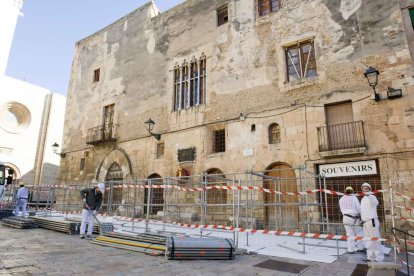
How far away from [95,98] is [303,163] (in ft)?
48.1

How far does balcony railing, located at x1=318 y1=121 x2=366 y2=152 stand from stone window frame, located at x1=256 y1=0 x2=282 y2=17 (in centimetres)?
629

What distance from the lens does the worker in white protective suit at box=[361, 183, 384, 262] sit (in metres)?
5.79

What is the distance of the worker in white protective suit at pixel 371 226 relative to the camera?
5785 mm

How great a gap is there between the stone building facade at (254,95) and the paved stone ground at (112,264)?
518 centimetres

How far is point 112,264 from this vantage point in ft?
16.2

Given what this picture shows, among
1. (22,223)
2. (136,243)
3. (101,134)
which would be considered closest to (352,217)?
(136,243)

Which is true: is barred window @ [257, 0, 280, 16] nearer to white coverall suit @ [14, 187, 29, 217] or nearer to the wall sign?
the wall sign

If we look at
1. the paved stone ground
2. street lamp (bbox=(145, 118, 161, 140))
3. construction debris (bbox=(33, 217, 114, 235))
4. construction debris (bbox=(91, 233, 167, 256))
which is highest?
street lamp (bbox=(145, 118, 161, 140))

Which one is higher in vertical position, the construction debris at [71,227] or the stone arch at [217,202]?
the stone arch at [217,202]

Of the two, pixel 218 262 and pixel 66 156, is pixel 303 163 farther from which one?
pixel 66 156

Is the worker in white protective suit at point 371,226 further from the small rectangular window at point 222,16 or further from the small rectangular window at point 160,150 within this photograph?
the small rectangular window at point 222,16

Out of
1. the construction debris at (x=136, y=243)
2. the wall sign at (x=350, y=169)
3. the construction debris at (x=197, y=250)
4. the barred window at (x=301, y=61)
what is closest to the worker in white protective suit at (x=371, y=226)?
the construction debris at (x=197, y=250)

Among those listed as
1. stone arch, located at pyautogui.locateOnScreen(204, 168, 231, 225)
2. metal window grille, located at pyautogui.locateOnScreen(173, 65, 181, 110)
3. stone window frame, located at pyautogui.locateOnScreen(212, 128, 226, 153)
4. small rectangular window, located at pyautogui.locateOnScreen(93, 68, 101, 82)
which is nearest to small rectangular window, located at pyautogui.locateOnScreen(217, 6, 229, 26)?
metal window grille, located at pyautogui.locateOnScreen(173, 65, 181, 110)

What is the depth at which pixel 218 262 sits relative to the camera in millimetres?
5410
